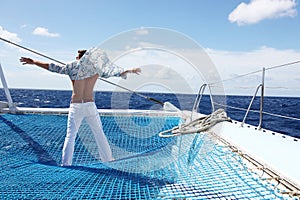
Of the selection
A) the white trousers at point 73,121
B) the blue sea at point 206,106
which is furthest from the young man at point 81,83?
the blue sea at point 206,106

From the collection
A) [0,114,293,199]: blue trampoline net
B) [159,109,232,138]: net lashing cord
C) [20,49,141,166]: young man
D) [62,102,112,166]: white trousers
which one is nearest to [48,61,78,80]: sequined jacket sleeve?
[20,49,141,166]: young man

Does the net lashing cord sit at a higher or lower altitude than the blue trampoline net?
higher

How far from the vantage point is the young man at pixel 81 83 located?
2930mm

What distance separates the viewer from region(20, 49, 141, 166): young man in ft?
9.61

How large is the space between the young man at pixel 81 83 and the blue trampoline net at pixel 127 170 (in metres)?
0.33

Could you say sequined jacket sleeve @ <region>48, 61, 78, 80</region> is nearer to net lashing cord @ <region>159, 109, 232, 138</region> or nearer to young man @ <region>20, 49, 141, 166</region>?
young man @ <region>20, 49, 141, 166</region>

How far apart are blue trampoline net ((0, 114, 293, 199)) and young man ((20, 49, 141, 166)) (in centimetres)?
33

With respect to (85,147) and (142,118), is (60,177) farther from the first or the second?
(142,118)

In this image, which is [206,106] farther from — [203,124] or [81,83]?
[81,83]

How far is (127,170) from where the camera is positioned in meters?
2.60

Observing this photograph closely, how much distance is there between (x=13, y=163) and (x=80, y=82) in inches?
42.3

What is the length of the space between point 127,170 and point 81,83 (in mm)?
1078

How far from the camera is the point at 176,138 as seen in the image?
3.82m

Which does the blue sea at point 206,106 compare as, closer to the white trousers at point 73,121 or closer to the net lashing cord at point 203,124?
the net lashing cord at point 203,124
